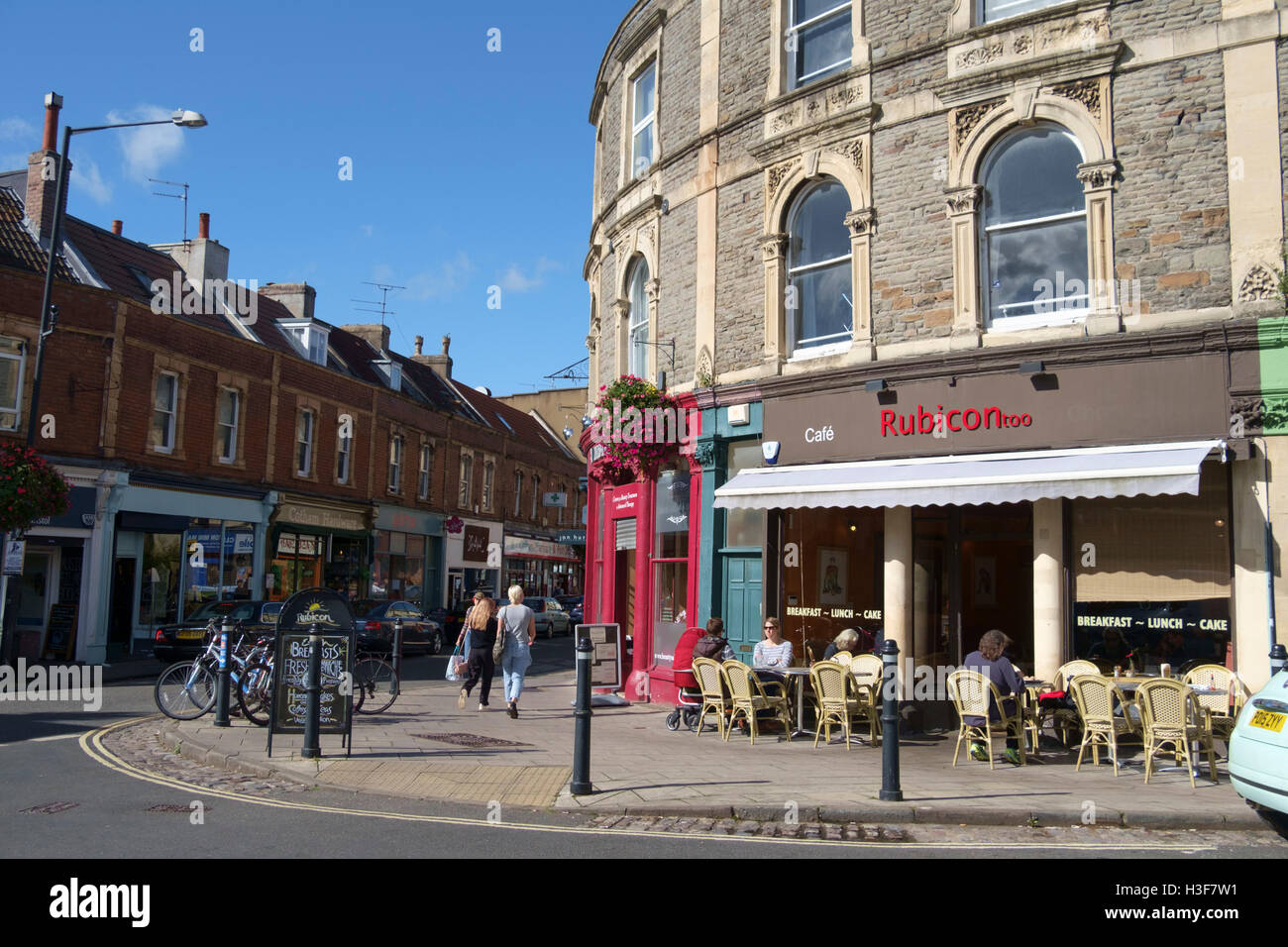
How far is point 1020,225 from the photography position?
12344 mm

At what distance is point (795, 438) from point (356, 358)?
2706 cm

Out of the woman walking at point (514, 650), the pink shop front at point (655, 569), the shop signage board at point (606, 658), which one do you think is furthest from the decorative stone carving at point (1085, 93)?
the shop signage board at point (606, 658)

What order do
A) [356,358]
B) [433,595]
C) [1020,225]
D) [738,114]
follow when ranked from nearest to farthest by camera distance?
[1020,225] → [738,114] → [356,358] → [433,595]

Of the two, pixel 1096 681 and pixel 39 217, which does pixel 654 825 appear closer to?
pixel 1096 681

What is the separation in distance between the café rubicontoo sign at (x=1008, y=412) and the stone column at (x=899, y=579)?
0.85 m

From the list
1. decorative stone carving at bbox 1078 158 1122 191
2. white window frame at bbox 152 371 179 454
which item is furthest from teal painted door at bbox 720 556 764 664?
white window frame at bbox 152 371 179 454

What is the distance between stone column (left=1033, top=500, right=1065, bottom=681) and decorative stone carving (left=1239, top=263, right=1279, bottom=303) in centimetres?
285

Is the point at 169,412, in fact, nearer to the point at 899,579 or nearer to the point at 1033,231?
the point at 899,579

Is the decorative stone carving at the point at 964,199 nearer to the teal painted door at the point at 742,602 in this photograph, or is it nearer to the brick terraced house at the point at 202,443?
the teal painted door at the point at 742,602

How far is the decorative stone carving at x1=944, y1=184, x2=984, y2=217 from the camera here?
1246 centimetres

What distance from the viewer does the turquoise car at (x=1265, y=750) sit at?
6.25m

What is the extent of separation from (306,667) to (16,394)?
15924mm

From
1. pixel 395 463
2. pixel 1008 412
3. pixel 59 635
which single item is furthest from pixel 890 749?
pixel 395 463
